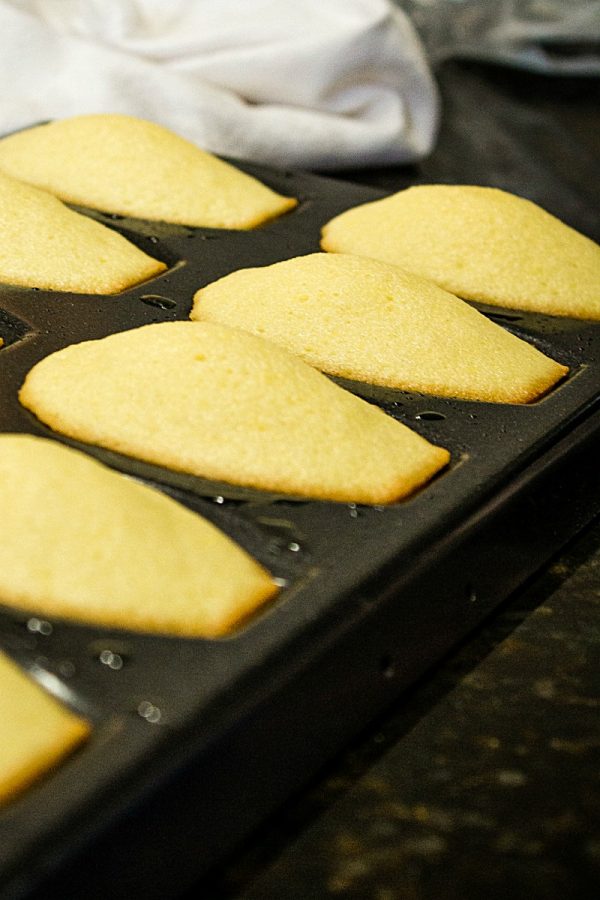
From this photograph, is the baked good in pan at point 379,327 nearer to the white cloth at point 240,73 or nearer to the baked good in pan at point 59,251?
the baked good in pan at point 59,251

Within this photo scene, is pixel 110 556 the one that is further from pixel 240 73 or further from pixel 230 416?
pixel 240 73

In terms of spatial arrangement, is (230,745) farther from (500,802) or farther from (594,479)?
(594,479)

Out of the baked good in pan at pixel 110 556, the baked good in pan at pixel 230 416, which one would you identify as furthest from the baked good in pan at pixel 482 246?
the baked good in pan at pixel 110 556

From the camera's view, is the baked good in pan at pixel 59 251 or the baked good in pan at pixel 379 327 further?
the baked good in pan at pixel 59 251

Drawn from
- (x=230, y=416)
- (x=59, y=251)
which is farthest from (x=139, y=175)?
(x=230, y=416)

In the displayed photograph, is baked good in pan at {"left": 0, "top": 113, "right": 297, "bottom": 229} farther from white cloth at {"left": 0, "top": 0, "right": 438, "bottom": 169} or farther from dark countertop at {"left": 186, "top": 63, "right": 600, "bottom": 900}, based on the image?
dark countertop at {"left": 186, "top": 63, "right": 600, "bottom": 900}

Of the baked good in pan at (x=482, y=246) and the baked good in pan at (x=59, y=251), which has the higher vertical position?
the baked good in pan at (x=59, y=251)
